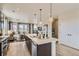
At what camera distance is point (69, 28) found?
302cm

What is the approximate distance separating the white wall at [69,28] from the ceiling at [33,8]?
0.21m

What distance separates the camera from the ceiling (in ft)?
8.52

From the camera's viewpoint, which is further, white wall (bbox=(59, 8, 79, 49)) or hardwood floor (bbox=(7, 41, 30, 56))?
white wall (bbox=(59, 8, 79, 49))

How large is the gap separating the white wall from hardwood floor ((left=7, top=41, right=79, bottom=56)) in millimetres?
187

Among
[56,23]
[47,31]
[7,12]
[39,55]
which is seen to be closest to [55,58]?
[39,55]

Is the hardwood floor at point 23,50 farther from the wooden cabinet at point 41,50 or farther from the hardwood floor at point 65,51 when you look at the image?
the wooden cabinet at point 41,50

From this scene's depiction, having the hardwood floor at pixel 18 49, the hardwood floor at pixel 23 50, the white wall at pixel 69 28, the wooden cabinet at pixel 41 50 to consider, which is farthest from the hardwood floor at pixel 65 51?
the hardwood floor at pixel 18 49

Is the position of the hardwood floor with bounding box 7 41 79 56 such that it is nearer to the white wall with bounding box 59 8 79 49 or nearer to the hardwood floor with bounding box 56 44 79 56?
the hardwood floor with bounding box 56 44 79 56

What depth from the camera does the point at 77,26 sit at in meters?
2.97

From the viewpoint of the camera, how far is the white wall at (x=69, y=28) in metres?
2.95

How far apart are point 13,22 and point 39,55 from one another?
1.10m

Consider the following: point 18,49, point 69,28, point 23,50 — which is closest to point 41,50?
point 23,50

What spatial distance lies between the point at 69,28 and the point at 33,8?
1.23m

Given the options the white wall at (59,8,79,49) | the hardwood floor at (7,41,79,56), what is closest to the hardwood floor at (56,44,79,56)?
the hardwood floor at (7,41,79,56)
